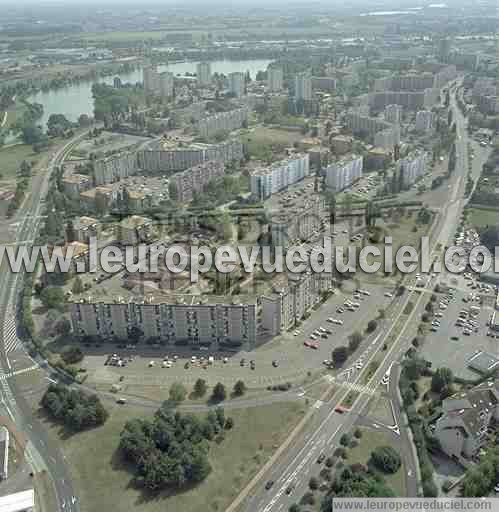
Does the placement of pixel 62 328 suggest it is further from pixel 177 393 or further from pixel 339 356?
pixel 339 356

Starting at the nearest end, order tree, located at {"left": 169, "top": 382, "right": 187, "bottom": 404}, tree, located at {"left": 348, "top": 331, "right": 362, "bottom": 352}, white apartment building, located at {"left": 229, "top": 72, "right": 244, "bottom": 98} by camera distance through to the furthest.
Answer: tree, located at {"left": 169, "top": 382, "right": 187, "bottom": 404}
tree, located at {"left": 348, "top": 331, "right": 362, "bottom": 352}
white apartment building, located at {"left": 229, "top": 72, "right": 244, "bottom": 98}

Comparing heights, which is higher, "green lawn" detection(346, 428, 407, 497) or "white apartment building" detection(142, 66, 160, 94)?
"white apartment building" detection(142, 66, 160, 94)

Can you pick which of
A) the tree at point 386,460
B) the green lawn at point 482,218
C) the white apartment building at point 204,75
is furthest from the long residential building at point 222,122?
the tree at point 386,460

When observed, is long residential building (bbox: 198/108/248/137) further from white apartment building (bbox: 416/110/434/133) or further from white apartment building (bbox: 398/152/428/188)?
white apartment building (bbox: 398/152/428/188)

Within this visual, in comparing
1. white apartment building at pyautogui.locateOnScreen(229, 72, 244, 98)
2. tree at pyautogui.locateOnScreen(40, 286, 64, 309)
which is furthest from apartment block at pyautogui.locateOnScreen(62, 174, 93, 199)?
white apartment building at pyautogui.locateOnScreen(229, 72, 244, 98)

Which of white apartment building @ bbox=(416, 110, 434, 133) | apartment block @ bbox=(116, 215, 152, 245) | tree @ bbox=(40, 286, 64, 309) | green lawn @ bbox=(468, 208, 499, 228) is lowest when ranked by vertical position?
tree @ bbox=(40, 286, 64, 309)

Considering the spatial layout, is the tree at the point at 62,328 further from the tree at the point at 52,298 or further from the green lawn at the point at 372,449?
the green lawn at the point at 372,449

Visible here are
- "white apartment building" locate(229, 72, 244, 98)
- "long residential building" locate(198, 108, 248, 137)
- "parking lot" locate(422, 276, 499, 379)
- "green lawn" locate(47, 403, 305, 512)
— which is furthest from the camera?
"white apartment building" locate(229, 72, 244, 98)
